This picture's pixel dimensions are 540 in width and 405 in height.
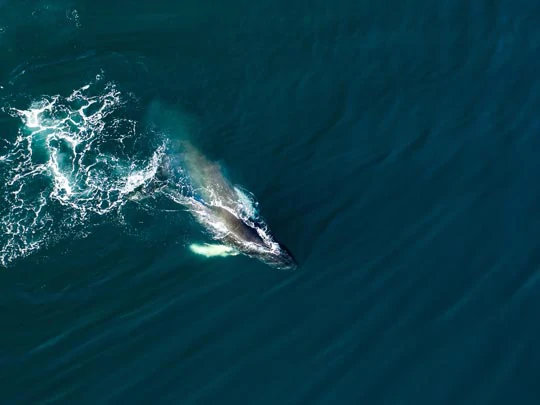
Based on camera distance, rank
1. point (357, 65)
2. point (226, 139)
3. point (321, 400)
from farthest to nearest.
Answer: point (357, 65) → point (226, 139) → point (321, 400)

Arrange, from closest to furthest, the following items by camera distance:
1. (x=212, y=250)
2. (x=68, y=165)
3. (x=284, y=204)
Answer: (x=212, y=250) < (x=284, y=204) < (x=68, y=165)

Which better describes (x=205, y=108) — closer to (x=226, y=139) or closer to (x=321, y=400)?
(x=226, y=139)

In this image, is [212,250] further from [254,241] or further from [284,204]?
[284,204]

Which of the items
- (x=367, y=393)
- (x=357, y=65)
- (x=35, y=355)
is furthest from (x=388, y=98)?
(x=35, y=355)

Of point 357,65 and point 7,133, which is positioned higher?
point 7,133

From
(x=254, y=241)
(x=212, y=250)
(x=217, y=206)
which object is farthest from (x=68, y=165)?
(x=254, y=241)

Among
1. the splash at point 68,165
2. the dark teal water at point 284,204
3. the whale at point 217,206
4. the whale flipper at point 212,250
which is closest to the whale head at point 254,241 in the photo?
the whale at point 217,206

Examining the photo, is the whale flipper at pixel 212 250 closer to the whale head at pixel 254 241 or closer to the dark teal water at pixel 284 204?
the whale head at pixel 254 241
